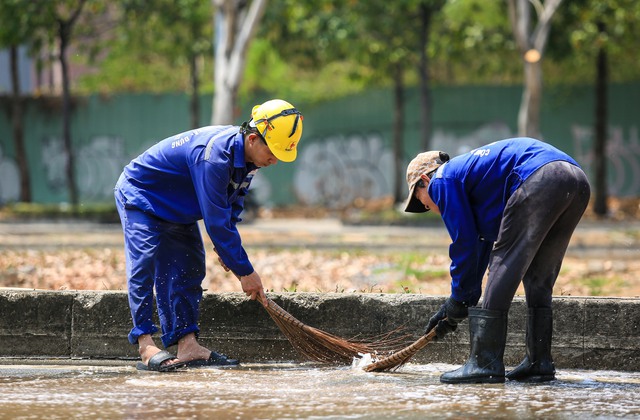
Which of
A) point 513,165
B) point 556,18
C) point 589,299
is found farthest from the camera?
point 556,18

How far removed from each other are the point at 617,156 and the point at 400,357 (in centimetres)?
2144

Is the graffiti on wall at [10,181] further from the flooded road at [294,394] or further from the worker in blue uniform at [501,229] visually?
the worker in blue uniform at [501,229]

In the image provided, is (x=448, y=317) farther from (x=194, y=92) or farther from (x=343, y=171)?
(x=343, y=171)

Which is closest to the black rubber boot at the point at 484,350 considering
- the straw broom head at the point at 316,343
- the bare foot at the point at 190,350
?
the straw broom head at the point at 316,343

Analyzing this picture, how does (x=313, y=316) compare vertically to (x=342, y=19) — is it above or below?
below

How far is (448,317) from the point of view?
21.2ft

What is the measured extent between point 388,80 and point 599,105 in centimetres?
676

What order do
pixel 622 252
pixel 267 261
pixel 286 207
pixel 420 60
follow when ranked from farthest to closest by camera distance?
pixel 286 207
pixel 420 60
pixel 622 252
pixel 267 261

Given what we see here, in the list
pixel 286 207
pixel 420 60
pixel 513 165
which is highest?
pixel 420 60

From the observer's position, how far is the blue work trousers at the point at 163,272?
6.77 m

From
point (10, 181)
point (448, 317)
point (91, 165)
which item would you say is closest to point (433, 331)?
point (448, 317)

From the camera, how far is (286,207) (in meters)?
28.5

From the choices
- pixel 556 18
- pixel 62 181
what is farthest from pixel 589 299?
pixel 62 181

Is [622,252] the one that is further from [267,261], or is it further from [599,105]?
[599,105]
